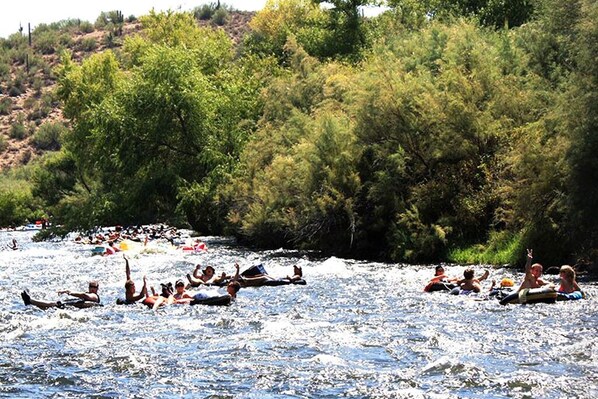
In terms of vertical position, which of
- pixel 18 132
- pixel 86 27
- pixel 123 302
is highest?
pixel 86 27

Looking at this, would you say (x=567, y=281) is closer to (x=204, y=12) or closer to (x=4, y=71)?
(x=4, y=71)

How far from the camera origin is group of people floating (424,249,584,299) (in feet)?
75.0

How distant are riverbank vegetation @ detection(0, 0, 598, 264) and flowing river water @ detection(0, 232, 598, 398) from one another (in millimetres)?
5436

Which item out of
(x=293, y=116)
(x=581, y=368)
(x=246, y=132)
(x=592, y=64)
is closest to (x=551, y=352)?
(x=581, y=368)

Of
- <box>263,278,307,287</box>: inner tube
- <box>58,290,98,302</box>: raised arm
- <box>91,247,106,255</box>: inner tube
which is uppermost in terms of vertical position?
<box>58,290,98,302</box>: raised arm

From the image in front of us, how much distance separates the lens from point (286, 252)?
43188 mm

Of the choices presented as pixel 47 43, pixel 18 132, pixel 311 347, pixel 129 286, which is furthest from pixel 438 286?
pixel 47 43

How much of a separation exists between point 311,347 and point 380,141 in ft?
72.3

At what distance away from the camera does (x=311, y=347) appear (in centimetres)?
1758

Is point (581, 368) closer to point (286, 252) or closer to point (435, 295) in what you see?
point (435, 295)

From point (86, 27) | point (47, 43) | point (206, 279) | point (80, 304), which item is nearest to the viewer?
point (80, 304)

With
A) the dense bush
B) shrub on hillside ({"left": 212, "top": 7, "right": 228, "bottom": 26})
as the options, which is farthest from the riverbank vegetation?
the dense bush

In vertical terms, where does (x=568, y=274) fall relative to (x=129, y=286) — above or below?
above

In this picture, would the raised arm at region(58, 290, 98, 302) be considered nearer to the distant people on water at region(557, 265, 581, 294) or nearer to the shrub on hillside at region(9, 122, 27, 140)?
the distant people on water at region(557, 265, 581, 294)
